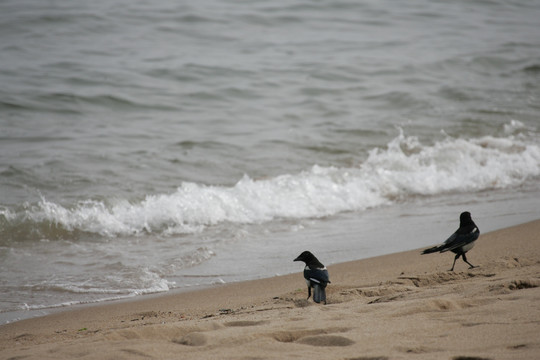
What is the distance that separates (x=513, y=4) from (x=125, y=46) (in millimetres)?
15354

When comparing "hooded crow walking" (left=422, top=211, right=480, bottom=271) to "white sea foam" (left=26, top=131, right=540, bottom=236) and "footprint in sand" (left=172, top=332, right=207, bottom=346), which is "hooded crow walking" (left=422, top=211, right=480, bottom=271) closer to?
"footprint in sand" (left=172, top=332, right=207, bottom=346)

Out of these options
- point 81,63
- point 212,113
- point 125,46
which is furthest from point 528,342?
point 125,46

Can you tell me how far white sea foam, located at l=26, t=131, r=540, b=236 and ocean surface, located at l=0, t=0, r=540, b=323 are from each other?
34mm

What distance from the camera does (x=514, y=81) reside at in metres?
16.3

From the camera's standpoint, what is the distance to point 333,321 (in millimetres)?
3705

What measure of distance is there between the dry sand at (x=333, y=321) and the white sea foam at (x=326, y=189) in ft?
9.02

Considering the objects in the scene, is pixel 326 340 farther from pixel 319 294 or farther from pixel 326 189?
pixel 326 189

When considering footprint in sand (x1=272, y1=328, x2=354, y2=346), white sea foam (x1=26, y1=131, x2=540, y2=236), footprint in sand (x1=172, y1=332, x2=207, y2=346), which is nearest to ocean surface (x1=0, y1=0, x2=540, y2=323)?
white sea foam (x1=26, y1=131, x2=540, y2=236)

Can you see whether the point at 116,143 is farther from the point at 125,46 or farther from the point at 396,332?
the point at 396,332

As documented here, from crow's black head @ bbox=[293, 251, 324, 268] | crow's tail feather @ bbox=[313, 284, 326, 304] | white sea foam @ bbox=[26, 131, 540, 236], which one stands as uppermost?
crow's black head @ bbox=[293, 251, 324, 268]

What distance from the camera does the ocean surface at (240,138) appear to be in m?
6.99

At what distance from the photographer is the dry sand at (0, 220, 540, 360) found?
3.16 metres

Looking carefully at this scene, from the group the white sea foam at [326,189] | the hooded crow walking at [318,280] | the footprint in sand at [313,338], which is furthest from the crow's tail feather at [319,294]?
the white sea foam at [326,189]

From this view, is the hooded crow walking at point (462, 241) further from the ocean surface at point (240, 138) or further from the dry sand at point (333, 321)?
the ocean surface at point (240, 138)
